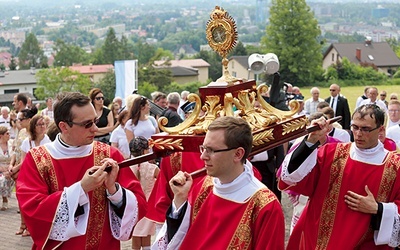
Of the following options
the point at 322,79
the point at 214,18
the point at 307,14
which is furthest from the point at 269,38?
the point at 214,18

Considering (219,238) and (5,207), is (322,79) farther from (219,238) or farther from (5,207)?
(219,238)

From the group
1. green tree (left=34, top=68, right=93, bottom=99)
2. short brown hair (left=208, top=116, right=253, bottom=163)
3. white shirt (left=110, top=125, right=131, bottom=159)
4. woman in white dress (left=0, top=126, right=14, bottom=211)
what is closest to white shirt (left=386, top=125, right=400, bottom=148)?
white shirt (left=110, top=125, right=131, bottom=159)

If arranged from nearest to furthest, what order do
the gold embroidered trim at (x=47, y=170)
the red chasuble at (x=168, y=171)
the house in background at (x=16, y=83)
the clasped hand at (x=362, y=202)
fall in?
the gold embroidered trim at (x=47, y=170) < the clasped hand at (x=362, y=202) < the red chasuble at (x=168, y=171) < the house in background at (x=16, y=83)

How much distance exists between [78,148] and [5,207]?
7034mm

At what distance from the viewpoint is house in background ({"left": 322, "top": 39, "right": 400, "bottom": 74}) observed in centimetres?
9981

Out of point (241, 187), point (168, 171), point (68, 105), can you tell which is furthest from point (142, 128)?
point (241, 187)

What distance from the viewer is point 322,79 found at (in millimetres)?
61281

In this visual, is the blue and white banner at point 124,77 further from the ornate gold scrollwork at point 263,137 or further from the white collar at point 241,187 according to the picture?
the white collar at point 241,187

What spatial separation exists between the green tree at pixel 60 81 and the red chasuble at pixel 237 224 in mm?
104475

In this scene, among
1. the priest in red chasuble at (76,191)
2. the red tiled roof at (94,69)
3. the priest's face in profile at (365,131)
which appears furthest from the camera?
the red tiled roof at (94,69)

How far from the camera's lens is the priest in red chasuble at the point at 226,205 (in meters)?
3.76

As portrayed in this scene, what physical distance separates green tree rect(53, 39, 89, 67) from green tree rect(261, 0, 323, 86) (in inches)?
2550

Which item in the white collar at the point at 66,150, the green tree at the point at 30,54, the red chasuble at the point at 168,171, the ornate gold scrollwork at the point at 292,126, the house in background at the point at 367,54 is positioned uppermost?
the ornate gold scrollwork at the point at 292,126

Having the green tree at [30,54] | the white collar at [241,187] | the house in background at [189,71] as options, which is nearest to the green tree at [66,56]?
the green tree at [30,54]
